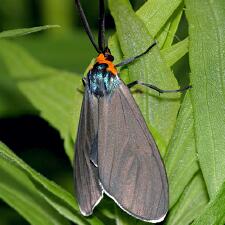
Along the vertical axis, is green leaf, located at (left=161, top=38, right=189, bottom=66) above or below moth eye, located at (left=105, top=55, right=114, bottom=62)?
above

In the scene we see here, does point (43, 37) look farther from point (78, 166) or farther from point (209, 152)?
point (209, 152)

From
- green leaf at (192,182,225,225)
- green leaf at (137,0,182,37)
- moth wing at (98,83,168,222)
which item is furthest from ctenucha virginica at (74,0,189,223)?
green leaf at (192,182,225,225)

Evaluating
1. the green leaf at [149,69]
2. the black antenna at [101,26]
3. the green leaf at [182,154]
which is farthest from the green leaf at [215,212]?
the black antenna at [101,26]

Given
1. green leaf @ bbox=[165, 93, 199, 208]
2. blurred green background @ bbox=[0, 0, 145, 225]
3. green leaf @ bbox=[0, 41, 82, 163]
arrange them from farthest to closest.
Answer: blurred green background @ bbox=[0, 0, 145, 225]
green leaf @ bbox=[0, 41, 82, 163]
green leaf @ bbox=[165, 93, 199, 208]

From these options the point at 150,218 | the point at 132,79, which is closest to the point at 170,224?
the point at 150,218

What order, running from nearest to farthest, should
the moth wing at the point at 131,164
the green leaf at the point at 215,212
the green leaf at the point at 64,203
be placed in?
1. the green leaf at the point at 215,212
2. the moth wing at the point at 131,164
3. the green leaf at the point at 64,203

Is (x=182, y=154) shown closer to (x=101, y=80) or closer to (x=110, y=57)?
(x=110, y=57)

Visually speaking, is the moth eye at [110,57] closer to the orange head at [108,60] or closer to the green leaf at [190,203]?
the orange head at [108,60]

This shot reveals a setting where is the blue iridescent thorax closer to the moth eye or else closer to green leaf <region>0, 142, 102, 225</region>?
the moth eye
